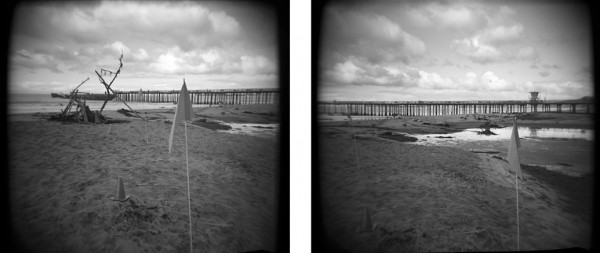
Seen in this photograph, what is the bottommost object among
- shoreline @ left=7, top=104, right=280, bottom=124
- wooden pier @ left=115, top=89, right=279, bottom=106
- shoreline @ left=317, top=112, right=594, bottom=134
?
shoreline @ left=317, top=112, right=594, bottom=134

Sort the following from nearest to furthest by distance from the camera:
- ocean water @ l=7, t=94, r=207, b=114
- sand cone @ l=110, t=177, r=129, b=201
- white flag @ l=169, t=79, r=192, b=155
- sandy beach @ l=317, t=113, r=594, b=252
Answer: ocean water @ l=7, t=94, r=207, b=114 < sand cone @ l=110, t=177, r=129, b=201 < white flag @ l=169, t=79, r=192, b=155 < sandy beach @ l=317, t=113, r=594, b=252

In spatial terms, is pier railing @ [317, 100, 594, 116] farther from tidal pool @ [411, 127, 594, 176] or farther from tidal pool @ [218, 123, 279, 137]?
tidal pool @ [218, 123, 279, 137]

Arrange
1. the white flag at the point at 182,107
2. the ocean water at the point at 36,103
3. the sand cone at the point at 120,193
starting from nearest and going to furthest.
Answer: the ocean water at the point at 36,103 → the sand cone at the point at 120,193 → the white flag at the point at 182,107

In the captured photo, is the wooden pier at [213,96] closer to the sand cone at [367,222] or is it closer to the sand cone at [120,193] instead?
the sand cone at [120,193]

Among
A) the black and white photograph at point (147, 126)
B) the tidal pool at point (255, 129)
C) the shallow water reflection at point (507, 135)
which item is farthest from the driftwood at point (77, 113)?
the shallow water reflection at point (507, 135)

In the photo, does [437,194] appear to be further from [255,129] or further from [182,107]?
[182,107]

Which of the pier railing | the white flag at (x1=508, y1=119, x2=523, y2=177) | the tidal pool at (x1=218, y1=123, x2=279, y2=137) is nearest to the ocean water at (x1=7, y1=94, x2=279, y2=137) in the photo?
the tidal pool at (x1=218, y1=123, x2=279, y2=137)

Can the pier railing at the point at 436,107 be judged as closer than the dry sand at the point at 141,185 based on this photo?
No

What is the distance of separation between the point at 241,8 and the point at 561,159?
7.04 ft

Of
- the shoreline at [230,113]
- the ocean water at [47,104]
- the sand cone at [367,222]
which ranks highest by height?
the ocean water at [47,104]

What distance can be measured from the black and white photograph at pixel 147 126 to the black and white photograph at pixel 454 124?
0.36 m

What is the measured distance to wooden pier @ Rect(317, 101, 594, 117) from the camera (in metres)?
2.77

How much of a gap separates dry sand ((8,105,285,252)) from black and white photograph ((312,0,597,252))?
1.37 ft

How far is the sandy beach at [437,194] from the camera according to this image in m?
2.73
